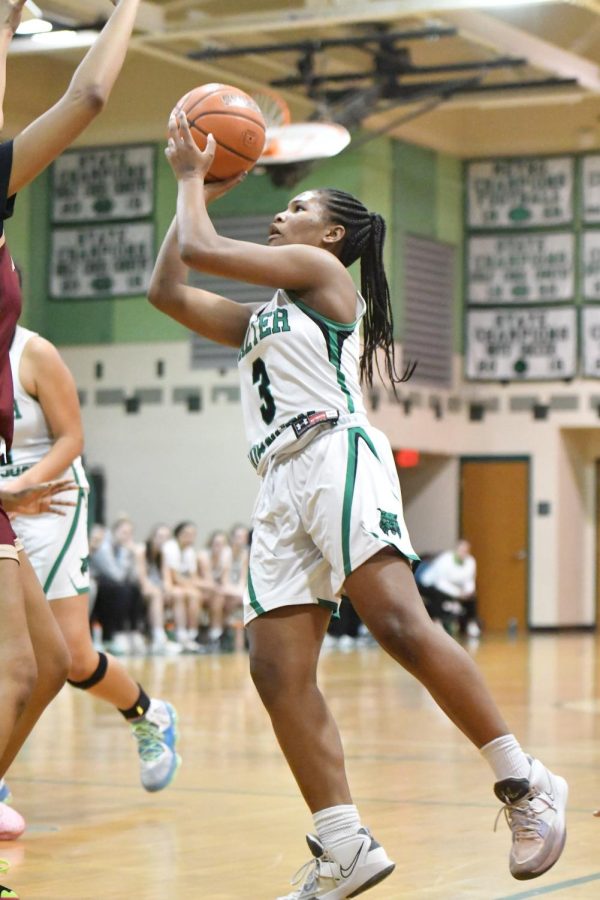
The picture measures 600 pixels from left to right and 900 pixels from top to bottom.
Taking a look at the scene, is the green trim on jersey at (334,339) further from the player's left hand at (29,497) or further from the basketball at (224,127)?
the player's left hand at (29,497)

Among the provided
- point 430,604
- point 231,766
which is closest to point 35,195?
point 430,604

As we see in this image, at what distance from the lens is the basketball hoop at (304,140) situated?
1541 centimetres

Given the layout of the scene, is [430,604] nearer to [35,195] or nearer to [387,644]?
[35,195]

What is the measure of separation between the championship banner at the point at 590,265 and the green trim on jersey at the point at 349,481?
19.6 meters

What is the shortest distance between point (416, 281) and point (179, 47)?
16.4ft

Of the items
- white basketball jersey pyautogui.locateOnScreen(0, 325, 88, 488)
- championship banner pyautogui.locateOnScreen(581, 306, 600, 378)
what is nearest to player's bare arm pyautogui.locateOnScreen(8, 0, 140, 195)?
white basketball jersey pyautogui.locateOnScreen(0, 325, 88, 488)

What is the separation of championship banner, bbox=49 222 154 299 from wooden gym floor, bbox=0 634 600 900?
1167 centimetres

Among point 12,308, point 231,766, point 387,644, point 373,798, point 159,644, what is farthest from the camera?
point 159,644

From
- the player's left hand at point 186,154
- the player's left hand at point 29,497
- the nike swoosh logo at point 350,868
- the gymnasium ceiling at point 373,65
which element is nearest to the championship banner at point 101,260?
the gymnasium ceiling at point 373,65

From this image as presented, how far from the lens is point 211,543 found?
1878cm

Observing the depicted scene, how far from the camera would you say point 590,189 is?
23.2m

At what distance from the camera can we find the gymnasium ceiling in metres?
17.6

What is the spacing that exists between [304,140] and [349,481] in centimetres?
1219

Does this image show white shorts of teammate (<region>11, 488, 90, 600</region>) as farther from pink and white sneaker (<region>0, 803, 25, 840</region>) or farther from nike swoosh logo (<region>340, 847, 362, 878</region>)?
nike swoosh logo (<region>340, 847, 362, 878</region>)
